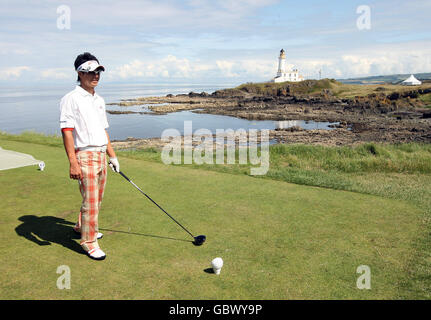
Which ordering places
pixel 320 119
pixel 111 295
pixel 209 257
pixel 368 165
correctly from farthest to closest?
1. pixel 320 119
2. pixel 368 165
3. pixel 209 257
4. pixel 111 295

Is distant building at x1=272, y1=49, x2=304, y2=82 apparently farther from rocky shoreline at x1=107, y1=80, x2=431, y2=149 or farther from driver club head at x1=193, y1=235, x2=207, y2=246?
driver club head at x1=193, y1=235, x2=207, y2=246

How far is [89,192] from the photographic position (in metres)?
4.10

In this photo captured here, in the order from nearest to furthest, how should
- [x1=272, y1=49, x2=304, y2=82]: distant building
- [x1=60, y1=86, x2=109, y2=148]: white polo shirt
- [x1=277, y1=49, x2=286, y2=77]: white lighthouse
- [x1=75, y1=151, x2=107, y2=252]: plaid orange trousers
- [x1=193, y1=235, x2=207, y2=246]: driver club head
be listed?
1. [x1=60, y1=86, x2=109, y2=148]: white polo shirt
2. [x1=75, y1=151, x2=107, y2=252]: plaid orange trousers
3. [x1=193, y1=235, x2=207, y2=246]: driver club head
4. [x1=272, y1=49, x2=304, y2=82]: distant building
5. [x1=277, y1=49, x2=286, y2=77]: white lighthouse

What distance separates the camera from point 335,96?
78.1 meters

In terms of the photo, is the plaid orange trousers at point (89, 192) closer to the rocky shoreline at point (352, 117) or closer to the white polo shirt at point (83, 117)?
the white polo shirt at point (83, 117)

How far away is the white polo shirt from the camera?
3840mm

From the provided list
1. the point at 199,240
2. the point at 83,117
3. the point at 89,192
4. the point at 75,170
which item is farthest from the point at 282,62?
the point at 75,170

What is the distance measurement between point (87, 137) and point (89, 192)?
2.31ft

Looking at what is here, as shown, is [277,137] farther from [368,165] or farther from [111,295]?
[111,295]

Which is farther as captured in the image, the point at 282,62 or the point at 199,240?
the point at 282,62

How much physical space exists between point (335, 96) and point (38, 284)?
82530 mm

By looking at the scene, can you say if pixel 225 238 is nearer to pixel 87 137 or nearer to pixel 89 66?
pixel 87 137

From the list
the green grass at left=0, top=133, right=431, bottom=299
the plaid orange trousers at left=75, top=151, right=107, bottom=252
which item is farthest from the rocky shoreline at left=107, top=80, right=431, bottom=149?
the plaid orange trousers at left=75, top=151, right=107, bottom=252
